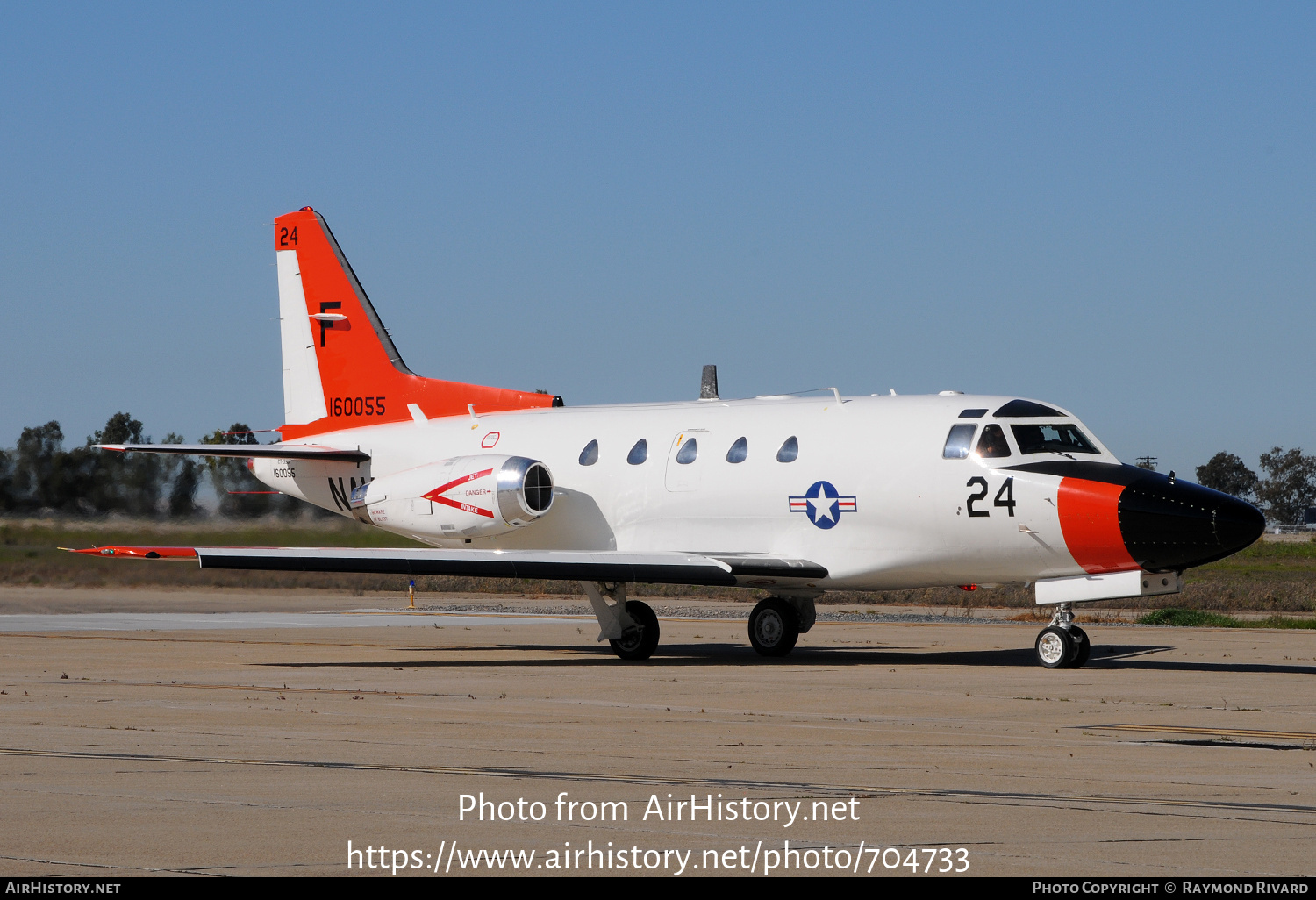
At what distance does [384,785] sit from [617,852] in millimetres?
2939

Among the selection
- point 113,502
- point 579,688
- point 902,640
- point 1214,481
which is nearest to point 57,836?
point 579,688

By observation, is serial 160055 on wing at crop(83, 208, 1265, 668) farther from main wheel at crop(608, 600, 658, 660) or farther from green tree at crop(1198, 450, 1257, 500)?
green tree at crop(1198, 450, 1257, 500)

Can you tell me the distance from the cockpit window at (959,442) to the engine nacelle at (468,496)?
6445 mm

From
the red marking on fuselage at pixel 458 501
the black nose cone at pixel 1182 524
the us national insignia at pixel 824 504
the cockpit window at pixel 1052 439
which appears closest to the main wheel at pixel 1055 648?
the black nose cone at pixel 1182 524

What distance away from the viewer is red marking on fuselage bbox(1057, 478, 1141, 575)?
65.2ft

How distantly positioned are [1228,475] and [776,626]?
162 meters

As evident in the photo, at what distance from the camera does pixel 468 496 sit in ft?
81.7

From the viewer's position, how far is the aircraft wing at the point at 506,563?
21.3 meters

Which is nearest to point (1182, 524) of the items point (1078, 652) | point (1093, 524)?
point (1093, 524)

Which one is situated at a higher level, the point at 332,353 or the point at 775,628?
the point at 332,353

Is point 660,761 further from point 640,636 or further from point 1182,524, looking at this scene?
point 640,636

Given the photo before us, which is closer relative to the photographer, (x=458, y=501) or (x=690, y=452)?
(x=690, y=452)

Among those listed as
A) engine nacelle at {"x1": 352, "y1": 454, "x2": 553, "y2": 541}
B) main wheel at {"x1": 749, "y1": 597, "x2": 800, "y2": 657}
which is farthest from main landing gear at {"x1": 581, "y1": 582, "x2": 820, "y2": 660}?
engine nacelle at {"x1": 352, "y1": 454, "x2": 553, "y2": 541}

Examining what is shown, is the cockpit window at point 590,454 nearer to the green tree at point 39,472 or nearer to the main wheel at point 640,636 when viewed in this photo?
the main wheel at point 640,636
